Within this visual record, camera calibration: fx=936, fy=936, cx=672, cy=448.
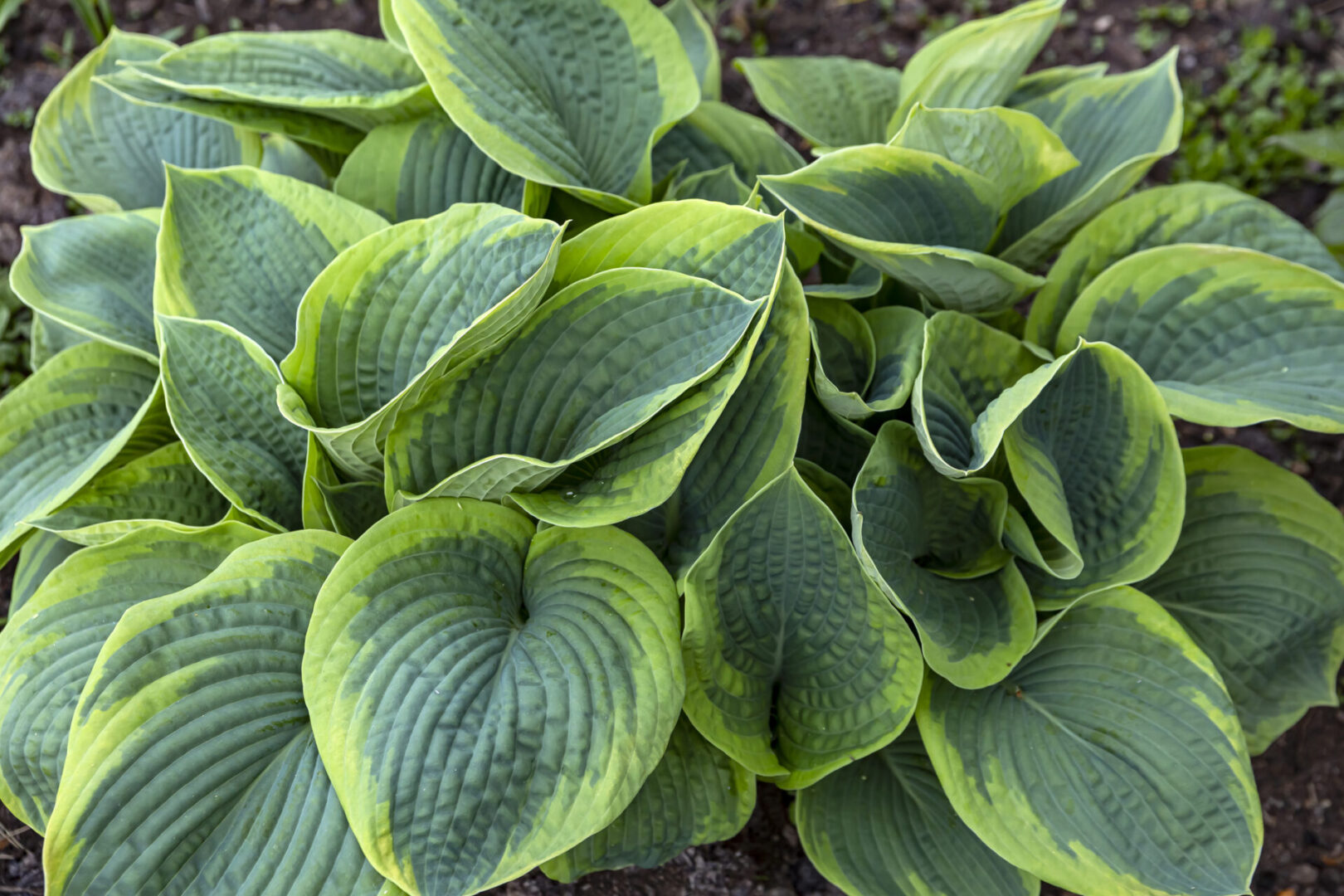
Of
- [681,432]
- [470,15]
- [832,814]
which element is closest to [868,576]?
[681,432]

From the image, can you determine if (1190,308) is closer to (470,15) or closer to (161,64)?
(470,15)

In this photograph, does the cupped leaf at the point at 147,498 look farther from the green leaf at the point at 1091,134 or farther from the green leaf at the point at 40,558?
the green leaf at the point at 1091,134

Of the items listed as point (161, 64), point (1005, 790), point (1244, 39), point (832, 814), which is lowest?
point (832, 814)

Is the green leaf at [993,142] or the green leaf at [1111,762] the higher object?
the green leaf at [993,142]

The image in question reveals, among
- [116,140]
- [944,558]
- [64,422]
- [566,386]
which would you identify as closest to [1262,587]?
[944,558]

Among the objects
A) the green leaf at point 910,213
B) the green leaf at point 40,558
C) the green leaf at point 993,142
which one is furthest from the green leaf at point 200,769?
the green leaf at point 993,142

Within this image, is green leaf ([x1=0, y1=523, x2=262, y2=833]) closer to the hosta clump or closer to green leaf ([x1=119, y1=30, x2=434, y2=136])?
the hosta clump
